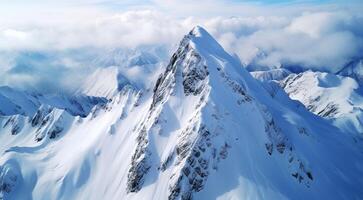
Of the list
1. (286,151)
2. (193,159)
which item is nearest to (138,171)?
(193,159)

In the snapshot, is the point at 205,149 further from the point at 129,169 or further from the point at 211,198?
the point at 129,169

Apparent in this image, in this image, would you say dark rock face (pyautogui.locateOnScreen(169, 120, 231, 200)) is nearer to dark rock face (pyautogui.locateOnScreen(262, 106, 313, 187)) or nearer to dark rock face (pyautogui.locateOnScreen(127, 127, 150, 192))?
dark rock face (pyautogui.locateOnScreen(127, 127, 150, 192))

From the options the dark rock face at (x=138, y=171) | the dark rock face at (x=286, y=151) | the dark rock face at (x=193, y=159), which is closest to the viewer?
the dark rock face at (x=193, y=159)

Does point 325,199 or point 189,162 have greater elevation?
point 189,162

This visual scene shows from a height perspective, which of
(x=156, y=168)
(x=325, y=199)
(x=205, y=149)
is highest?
(x=205, y=149)

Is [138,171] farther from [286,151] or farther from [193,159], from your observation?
[286,151]

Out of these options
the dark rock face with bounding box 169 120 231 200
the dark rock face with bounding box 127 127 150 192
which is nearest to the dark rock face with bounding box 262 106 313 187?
the dark rock face with bounding box 169 120 231 200

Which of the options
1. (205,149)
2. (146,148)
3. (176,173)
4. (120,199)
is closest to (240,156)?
(205,149)

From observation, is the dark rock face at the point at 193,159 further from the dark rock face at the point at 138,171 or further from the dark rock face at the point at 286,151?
the dark rock face at the point at 286,151

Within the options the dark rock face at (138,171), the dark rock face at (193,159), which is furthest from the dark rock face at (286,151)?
the dark rock face at (138,171)

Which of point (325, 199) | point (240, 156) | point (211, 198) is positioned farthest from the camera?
point (325, 199)

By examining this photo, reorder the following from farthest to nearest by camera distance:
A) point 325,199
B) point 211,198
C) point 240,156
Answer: point 325,199 < point 240,156 < point 211,198
